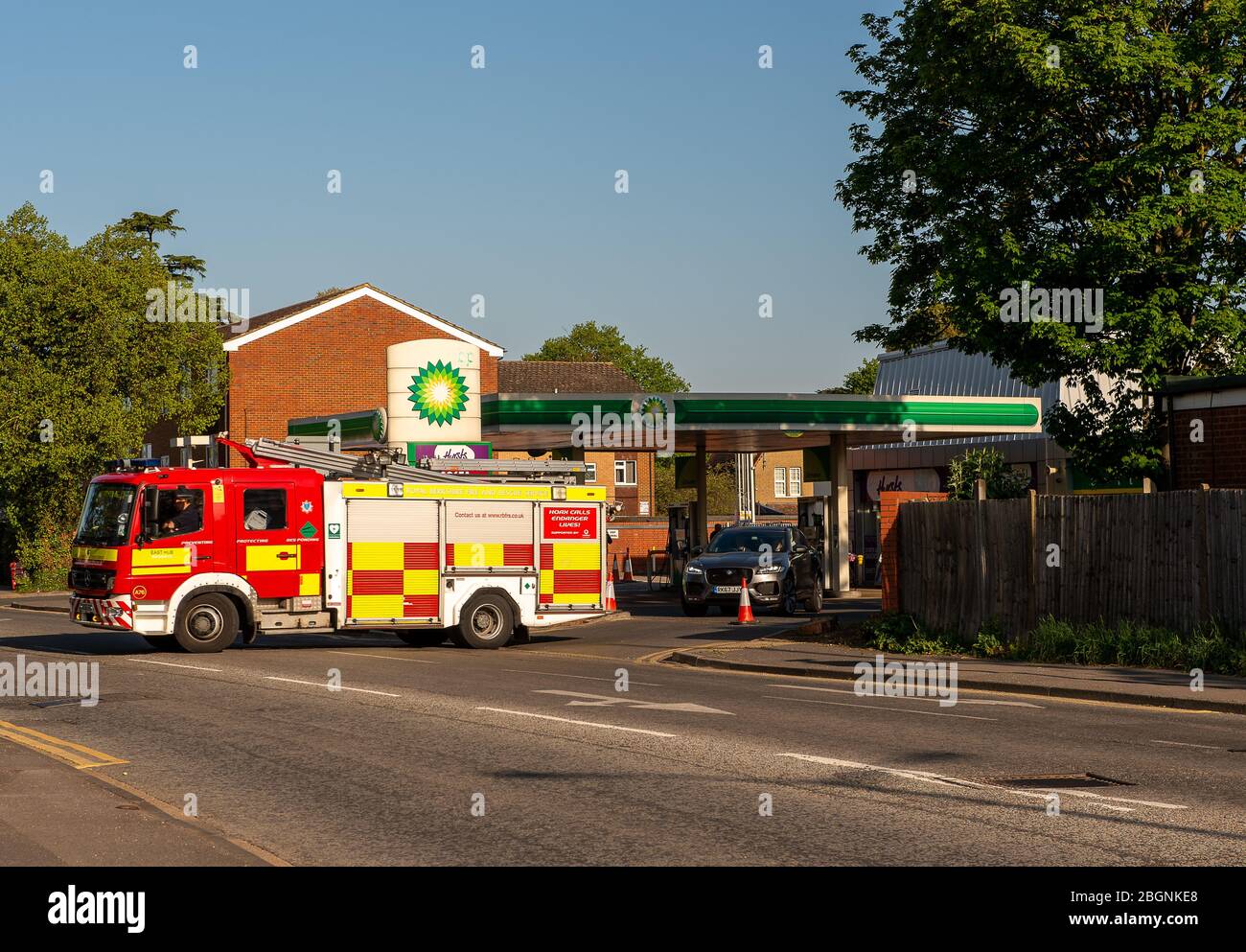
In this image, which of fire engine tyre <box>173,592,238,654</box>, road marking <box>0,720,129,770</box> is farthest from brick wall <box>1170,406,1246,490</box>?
road marking <box>0,720,129,770</box>

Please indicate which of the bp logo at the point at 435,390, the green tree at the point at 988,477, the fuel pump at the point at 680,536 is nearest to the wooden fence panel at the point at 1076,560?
the green tree at the point at 988,477

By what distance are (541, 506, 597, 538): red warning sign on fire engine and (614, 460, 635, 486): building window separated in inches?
2243

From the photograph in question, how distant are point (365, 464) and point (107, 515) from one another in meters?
4.12

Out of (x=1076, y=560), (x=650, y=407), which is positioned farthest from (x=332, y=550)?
(x=650, y=407)

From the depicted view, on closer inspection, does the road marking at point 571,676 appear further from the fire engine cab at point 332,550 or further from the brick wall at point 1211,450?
the brick wall at point 1211,450

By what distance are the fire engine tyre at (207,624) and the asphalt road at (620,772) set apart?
3883 mm

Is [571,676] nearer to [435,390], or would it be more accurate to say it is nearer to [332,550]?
[332,550]

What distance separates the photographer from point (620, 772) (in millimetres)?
11109

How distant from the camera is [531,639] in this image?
1101 inches

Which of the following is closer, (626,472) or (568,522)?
(568,522)

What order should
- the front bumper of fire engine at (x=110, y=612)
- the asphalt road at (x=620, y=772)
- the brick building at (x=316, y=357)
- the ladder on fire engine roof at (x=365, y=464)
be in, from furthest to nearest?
the brick building at (x=316, y=357), the ladder on fire engine roof at (x=365, y=464), the front bumper of fire engine at (x=110, y=612), the asphalt road at (x=620, y=772)

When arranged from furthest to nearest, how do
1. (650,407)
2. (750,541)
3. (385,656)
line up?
(650,407) < (750,541) < (385,656)

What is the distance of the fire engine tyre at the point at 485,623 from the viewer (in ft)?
81.6
